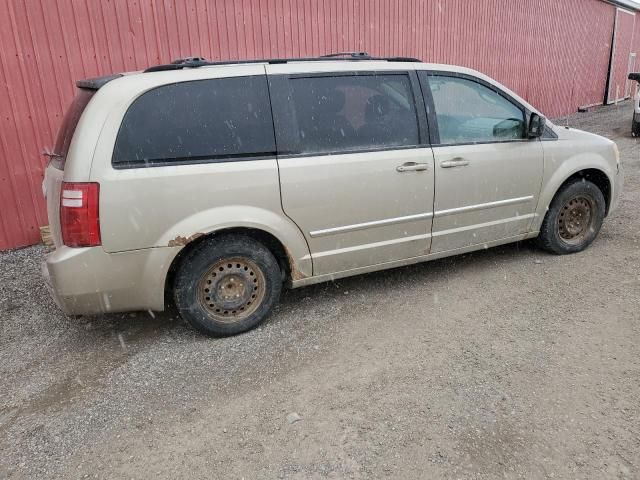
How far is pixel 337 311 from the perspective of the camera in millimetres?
3994

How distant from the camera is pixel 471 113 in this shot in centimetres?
430

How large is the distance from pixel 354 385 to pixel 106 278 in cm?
162

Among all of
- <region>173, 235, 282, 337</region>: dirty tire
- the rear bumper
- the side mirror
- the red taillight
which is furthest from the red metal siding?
the red taillight

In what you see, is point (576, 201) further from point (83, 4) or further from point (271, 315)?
point (83, 4)

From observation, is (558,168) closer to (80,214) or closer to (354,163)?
(354,163)

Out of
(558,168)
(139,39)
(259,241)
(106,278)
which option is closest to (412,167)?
(259,241)

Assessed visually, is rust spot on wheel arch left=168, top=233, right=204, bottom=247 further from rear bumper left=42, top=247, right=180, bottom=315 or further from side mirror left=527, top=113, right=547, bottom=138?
side mirror left=527, top=113, right=547, bottom=138

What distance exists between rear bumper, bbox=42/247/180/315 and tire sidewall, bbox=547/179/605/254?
333 cm

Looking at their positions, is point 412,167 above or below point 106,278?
above

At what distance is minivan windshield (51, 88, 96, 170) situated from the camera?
328 centimetres

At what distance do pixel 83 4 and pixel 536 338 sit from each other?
521 cm

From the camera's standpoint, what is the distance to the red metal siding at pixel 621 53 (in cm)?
1862

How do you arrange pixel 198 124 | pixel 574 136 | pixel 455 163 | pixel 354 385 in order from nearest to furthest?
pixel 354 385 < pixel 198 124 < pixel 455 163 < pixel 574 136

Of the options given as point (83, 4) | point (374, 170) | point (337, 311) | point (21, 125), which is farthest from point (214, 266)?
point (83, 4)
